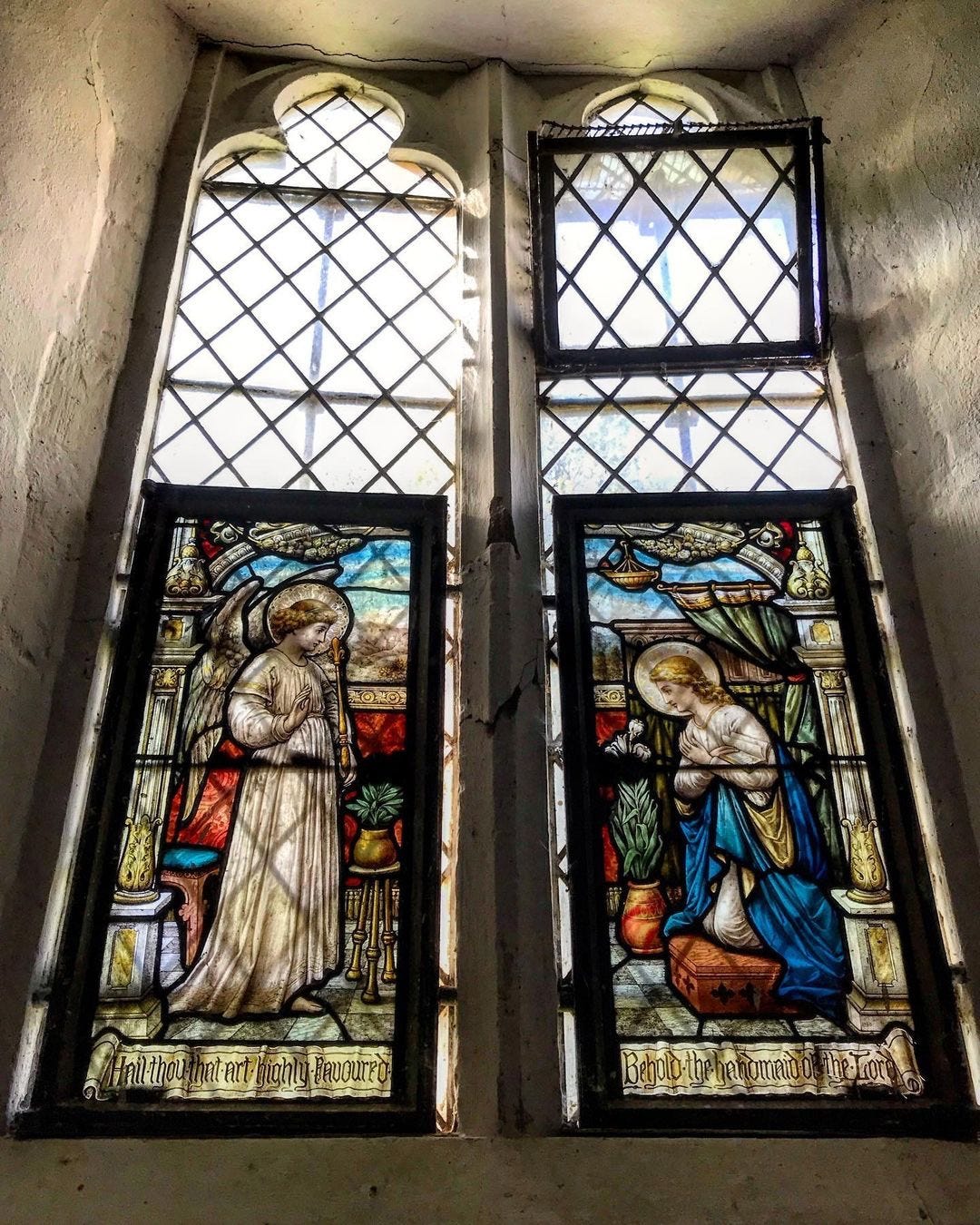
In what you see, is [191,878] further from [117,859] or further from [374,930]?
[374,930]

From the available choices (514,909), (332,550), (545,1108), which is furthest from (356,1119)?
(332,550)

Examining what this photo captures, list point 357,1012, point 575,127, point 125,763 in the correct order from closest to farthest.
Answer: point 357,1012, point 125,763, point 575,127

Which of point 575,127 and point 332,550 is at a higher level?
point 575,127

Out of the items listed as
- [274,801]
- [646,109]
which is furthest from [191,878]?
[646,109]

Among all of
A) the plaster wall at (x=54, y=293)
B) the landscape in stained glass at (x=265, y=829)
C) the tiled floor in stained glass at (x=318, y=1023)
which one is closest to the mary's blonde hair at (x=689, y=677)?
the landscape in stained glass at (x=265, y=829)

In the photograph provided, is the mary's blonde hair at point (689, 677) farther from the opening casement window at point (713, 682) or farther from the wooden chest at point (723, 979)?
the wooden chest at point (723, 979)

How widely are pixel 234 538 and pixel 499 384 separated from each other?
945 mm

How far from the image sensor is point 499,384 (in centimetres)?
337

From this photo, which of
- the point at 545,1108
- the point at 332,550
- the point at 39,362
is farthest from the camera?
the point at 332,550

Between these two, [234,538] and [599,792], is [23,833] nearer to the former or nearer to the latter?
[234,538]

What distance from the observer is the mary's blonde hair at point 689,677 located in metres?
2.88

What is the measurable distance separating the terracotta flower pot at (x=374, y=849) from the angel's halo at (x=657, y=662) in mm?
770

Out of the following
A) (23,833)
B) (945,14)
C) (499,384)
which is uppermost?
(945,14)

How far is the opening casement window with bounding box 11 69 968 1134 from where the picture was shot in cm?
237
